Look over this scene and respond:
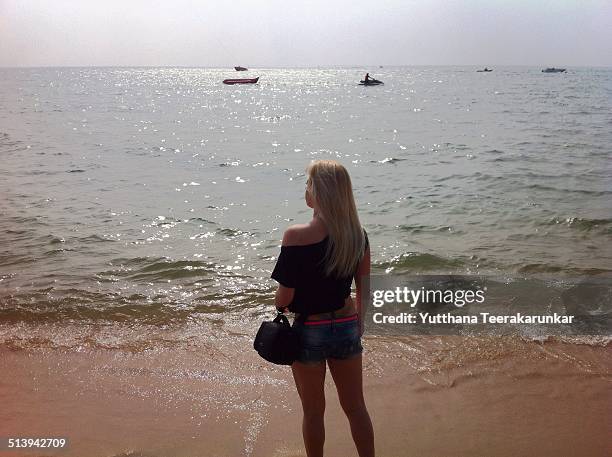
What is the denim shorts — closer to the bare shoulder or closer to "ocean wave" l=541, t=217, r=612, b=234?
the bare shoulder

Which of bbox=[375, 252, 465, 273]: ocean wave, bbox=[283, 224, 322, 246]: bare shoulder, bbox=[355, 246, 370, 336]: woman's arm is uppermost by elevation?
bbox=[283, 224, 322, 246]: bare shoulder

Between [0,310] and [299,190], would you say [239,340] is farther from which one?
[299,190]

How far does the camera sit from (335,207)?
2.75 metres

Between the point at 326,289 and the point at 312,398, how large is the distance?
0.67 metres

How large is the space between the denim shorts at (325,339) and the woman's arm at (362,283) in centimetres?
18

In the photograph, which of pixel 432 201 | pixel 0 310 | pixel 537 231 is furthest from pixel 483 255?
pixel 0 310

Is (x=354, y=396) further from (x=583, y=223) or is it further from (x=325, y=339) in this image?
(x=583, y=223)

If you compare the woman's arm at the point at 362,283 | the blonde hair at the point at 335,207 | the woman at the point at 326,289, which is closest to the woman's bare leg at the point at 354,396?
the woman at the point at 326,289

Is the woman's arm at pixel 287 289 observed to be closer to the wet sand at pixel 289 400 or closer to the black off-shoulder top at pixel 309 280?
the black off-shoulder top at pixel 309 280

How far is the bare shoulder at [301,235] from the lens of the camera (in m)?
2.75

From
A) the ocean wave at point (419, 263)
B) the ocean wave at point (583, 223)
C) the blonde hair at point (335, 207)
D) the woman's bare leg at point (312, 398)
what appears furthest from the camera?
the ocean wave at point (583, 223)

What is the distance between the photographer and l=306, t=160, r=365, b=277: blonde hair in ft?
9.00

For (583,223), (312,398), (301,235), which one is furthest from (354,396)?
(583,223)

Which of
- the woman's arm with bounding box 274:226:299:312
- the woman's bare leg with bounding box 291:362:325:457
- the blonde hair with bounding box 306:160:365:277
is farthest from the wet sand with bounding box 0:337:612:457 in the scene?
the blonde hair with bounding box 306:160:365:277
